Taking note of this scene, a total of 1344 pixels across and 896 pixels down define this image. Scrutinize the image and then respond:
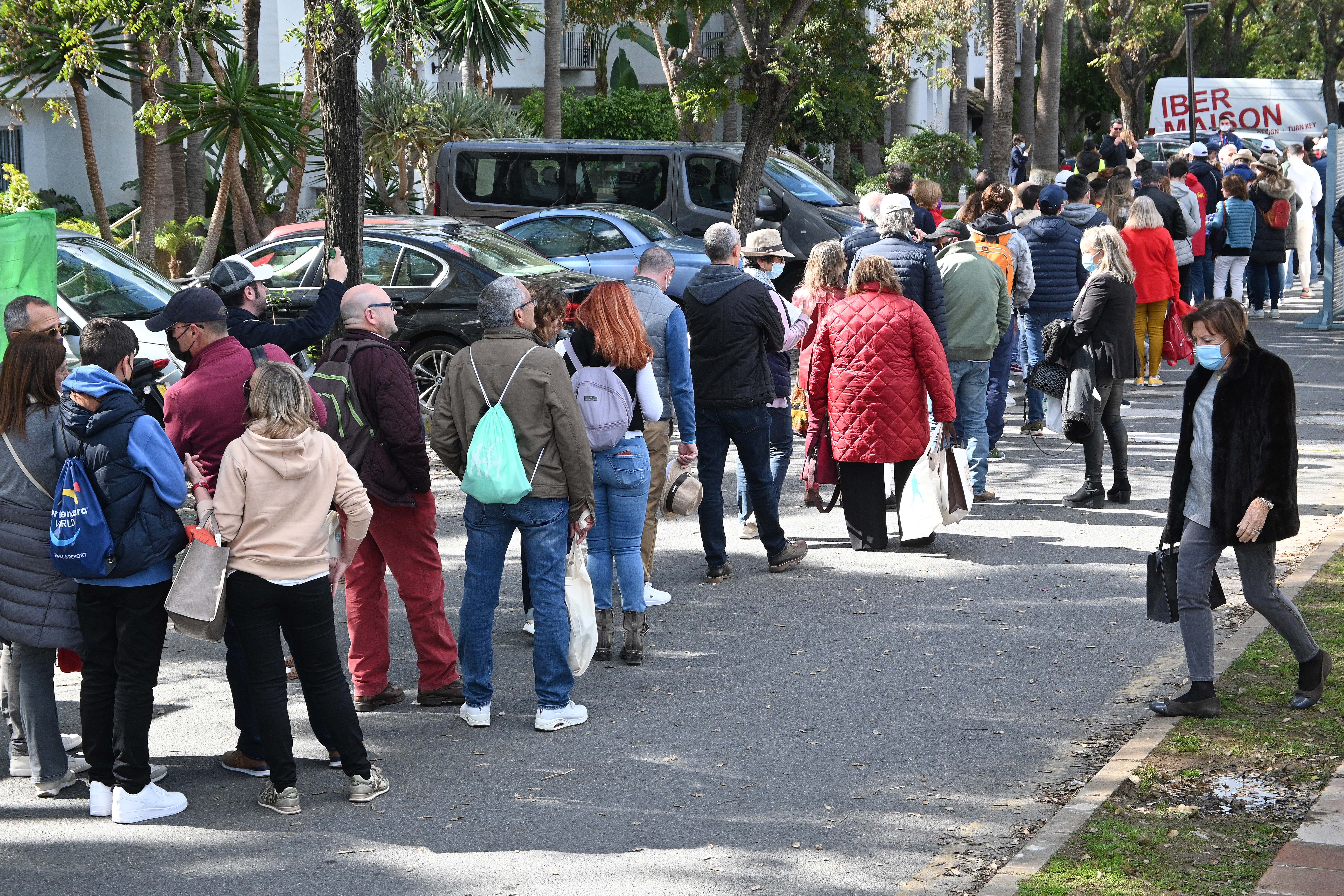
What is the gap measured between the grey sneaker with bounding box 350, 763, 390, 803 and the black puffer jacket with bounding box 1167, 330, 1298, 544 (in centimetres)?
349

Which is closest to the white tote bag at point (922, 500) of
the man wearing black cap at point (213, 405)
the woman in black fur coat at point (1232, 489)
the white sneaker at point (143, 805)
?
the woman in black fur coat at point (1232, 489)

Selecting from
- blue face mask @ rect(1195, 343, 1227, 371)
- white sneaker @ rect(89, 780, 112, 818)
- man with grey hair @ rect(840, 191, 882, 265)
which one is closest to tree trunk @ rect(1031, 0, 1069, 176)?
man with grey hair @ rect(840, 191, 882, 265)

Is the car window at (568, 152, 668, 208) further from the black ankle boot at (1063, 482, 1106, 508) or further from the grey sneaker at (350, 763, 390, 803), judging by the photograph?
the grey sneaker at (350, 763, 390, 803)

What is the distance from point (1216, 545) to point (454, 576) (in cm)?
446

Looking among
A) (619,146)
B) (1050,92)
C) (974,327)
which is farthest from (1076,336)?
(1050,92)

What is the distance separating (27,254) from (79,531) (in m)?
2.86

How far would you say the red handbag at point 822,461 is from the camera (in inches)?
355

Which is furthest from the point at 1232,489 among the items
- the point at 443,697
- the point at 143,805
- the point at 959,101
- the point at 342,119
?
the point at 959,101

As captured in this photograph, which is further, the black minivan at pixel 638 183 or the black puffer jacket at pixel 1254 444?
the black minivan at pixel 638 183

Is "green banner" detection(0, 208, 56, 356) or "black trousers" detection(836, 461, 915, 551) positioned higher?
"green banner" detection(0, 208, 56, 356)

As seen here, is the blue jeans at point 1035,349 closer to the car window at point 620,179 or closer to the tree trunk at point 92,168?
the car window at point 620,179

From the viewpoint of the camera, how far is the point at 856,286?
8523mm

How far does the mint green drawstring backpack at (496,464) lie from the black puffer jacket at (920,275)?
3906 millimetres

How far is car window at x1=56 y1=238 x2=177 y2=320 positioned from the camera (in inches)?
433
